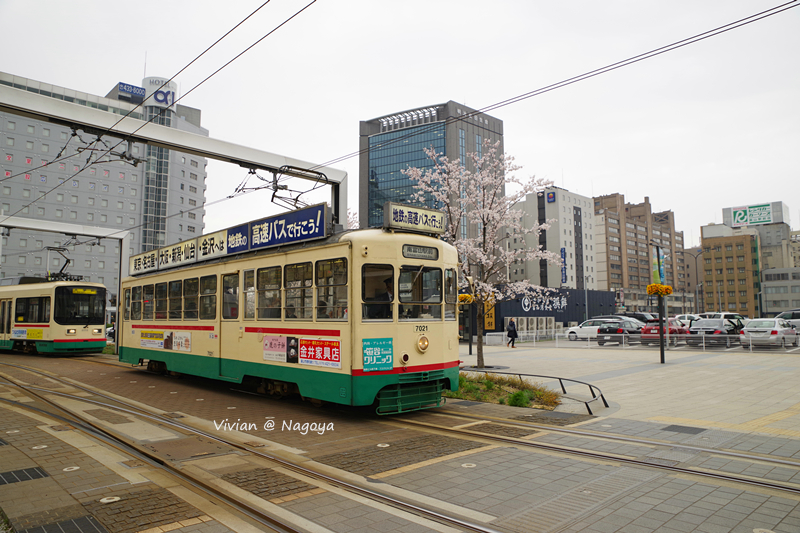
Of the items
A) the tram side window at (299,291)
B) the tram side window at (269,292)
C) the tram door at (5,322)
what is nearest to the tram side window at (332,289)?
the tram side window at (299,291)

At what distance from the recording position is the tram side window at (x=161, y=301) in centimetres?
A: 1507

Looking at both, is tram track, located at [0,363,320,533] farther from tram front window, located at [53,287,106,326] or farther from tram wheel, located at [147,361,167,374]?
tram front window, located at [53,287,106,326]

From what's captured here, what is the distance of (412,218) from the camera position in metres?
9.73

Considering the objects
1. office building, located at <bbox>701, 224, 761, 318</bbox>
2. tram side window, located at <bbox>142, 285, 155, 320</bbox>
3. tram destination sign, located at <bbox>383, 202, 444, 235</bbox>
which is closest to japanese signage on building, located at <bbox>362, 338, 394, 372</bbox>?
tram destination sign, located at <bbox>383, 202, 444, 235</bbox>

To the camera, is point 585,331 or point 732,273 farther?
point 732,273

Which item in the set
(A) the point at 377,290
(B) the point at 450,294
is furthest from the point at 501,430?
(A) the point at 377,290

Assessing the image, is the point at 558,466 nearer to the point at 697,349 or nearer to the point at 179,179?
the point at 697,349

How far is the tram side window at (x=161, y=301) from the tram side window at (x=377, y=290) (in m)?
8.77

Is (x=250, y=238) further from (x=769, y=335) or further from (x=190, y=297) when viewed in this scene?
(x=769, y=335)

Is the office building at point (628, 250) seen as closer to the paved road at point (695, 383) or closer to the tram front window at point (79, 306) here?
the paved road at point (695, 383)

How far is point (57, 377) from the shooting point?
50.1 feet

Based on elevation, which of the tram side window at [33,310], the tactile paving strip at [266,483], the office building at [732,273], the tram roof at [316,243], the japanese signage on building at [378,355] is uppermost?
the office building at [732,273]

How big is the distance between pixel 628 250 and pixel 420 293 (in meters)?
123

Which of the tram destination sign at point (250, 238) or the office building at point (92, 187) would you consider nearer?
the tram destination sign at point (250, 238)
